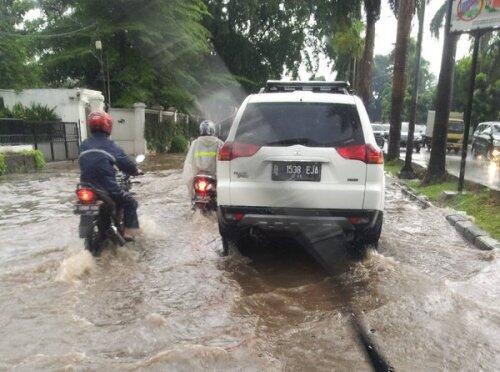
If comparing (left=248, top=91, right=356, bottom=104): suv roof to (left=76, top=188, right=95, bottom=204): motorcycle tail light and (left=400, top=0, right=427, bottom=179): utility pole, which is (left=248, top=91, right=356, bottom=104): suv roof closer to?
(left=76, top=188, right=95, bottom=204): motorcycle tail light

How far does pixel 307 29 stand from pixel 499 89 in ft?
50.5

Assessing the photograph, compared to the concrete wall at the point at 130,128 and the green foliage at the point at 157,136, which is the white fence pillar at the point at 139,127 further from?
the green foliage at the point at 157,136

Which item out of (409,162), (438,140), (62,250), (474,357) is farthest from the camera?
(409,162)

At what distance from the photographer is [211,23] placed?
33.8 metres

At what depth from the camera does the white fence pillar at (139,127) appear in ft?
76.7

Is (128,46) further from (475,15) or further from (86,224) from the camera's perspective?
(86,224)

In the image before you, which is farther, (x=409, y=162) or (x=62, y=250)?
(x=409, y=162)

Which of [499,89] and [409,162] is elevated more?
[499,89]

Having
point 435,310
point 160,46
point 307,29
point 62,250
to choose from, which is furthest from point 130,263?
point 307,29

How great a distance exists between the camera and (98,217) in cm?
541

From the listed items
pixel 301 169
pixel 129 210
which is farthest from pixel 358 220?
pixel 129 210

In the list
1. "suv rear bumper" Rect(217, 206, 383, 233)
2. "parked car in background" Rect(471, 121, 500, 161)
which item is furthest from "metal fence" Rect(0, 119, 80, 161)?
"parked car in background" Rect(471, 121, 500, 161)

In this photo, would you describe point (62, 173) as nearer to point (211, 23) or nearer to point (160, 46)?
point (160, 46)

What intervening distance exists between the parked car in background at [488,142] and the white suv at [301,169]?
54.7ft
